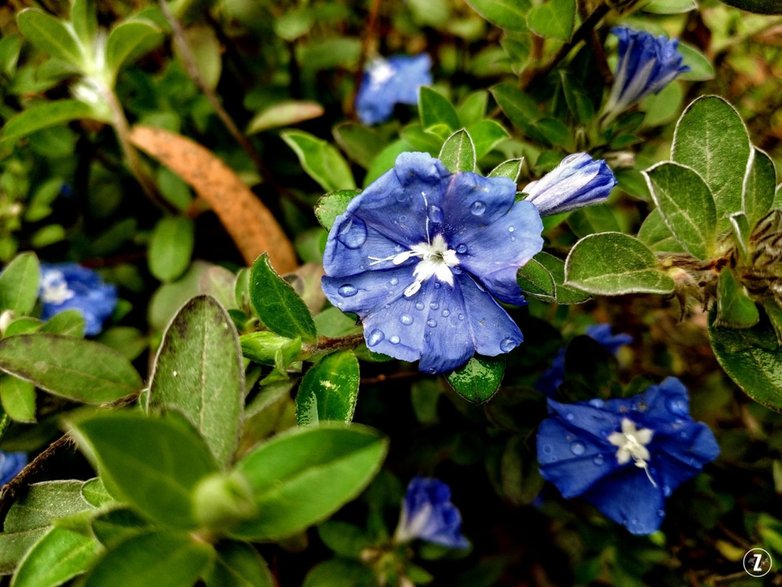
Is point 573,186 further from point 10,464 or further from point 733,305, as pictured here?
point 10,464

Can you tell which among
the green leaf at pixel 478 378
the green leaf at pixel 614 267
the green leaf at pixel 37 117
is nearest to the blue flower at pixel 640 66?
the green leaf at pixel 614 267

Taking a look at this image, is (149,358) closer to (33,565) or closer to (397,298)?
(33,565)

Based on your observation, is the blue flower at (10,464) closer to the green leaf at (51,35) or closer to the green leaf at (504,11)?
the green leaf at (51,35)

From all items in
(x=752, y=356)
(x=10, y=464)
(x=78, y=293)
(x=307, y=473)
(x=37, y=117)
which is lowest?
(x=10, y=464)

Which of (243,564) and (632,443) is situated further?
(632,443)

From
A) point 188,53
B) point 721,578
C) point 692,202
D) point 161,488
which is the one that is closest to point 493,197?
point 692,202

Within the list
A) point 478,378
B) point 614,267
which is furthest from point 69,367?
point 614,267
